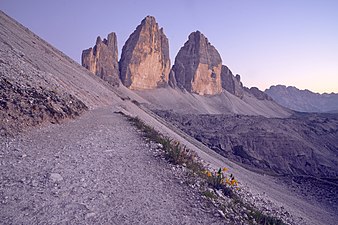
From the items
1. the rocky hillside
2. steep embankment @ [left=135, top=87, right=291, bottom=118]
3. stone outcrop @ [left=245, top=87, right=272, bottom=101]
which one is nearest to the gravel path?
the rocky hillside

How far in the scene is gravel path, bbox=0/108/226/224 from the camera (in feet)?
18.6

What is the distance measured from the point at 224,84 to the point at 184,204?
124678 millimetres

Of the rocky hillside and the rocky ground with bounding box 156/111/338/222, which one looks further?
the rocky hillside

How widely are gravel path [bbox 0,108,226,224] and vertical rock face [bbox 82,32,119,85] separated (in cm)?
6958

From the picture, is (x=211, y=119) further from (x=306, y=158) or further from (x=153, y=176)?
(x=153, y=176)

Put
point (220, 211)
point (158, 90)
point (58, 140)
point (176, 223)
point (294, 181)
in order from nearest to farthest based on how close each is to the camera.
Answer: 1. point (176, 223)
2. point (220, 211)
3. point (58, 140)
4. point (294, 181)
5. point (158, 90)

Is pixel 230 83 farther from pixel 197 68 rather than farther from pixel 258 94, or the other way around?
pixel 197 68

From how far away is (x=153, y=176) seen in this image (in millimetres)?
7898

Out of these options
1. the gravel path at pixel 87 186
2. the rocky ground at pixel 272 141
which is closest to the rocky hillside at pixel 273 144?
the rocky ground at pixel 272 141

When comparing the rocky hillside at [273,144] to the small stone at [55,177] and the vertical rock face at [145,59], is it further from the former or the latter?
the vertical rock face at [145,59]

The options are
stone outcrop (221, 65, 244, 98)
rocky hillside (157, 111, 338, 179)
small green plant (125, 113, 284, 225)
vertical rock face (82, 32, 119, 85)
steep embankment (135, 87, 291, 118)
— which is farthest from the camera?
stone outcrop (221, 65, 244, 98)

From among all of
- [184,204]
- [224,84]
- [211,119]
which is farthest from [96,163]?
[224,84]

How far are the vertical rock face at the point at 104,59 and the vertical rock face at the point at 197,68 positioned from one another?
2250 centimetres

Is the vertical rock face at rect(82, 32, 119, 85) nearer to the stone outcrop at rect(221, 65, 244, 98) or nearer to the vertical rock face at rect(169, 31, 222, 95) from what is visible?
the vertical rock face at rect(169, 31, 222, 95)
